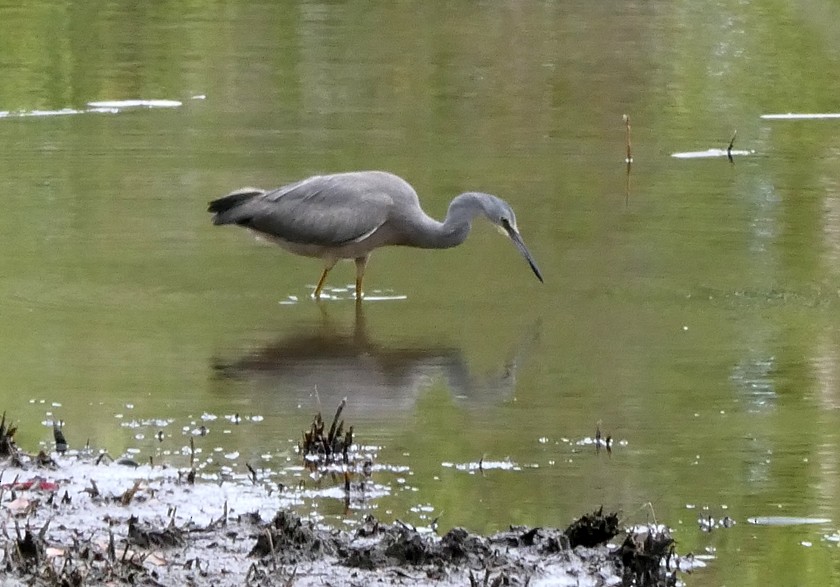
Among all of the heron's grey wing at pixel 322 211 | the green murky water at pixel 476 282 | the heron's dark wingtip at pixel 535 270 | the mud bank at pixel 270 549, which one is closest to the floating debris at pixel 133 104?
the green murky water at pixel 476 282

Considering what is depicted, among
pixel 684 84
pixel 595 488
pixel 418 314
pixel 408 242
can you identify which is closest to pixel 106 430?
pixel 595 488

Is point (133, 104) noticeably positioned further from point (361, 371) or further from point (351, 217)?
point (361, 371)

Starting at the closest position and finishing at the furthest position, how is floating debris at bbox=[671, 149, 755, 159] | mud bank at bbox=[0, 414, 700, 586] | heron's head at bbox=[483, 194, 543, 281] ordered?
1. mud bank at bbox=[0, 414, 700, 586]
2. heron's head at bbox=[483, 194, 543, 281]
3. floating debris at bbox=[671, 149, 755, 159]

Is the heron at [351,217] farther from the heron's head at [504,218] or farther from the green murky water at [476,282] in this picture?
the green murky water at [476,282]

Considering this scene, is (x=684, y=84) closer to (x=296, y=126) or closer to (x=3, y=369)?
(x=296, y=126)

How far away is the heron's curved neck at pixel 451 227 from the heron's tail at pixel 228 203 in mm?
959

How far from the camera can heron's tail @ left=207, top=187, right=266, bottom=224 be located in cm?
1047

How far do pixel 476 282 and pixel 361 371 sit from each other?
1973mm

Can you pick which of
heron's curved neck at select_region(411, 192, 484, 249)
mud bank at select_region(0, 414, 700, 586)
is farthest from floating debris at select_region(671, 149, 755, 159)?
mud bank at select_region(0, 414, 700, 586)

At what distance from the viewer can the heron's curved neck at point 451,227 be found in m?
10.4

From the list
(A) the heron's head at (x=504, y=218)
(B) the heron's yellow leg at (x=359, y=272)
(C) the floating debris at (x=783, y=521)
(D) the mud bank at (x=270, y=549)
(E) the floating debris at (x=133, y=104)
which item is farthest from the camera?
(E) the floating debris at (x=133, y=104)

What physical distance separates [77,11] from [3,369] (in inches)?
585

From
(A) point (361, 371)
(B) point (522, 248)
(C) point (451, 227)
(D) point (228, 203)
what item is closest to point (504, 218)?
(B) point (522, 248)

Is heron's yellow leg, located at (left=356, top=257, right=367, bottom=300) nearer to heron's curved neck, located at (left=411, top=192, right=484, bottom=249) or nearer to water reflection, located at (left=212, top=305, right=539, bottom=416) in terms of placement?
heron's curved neck, located at (left=411, top=192, right=484, bottom=249)
